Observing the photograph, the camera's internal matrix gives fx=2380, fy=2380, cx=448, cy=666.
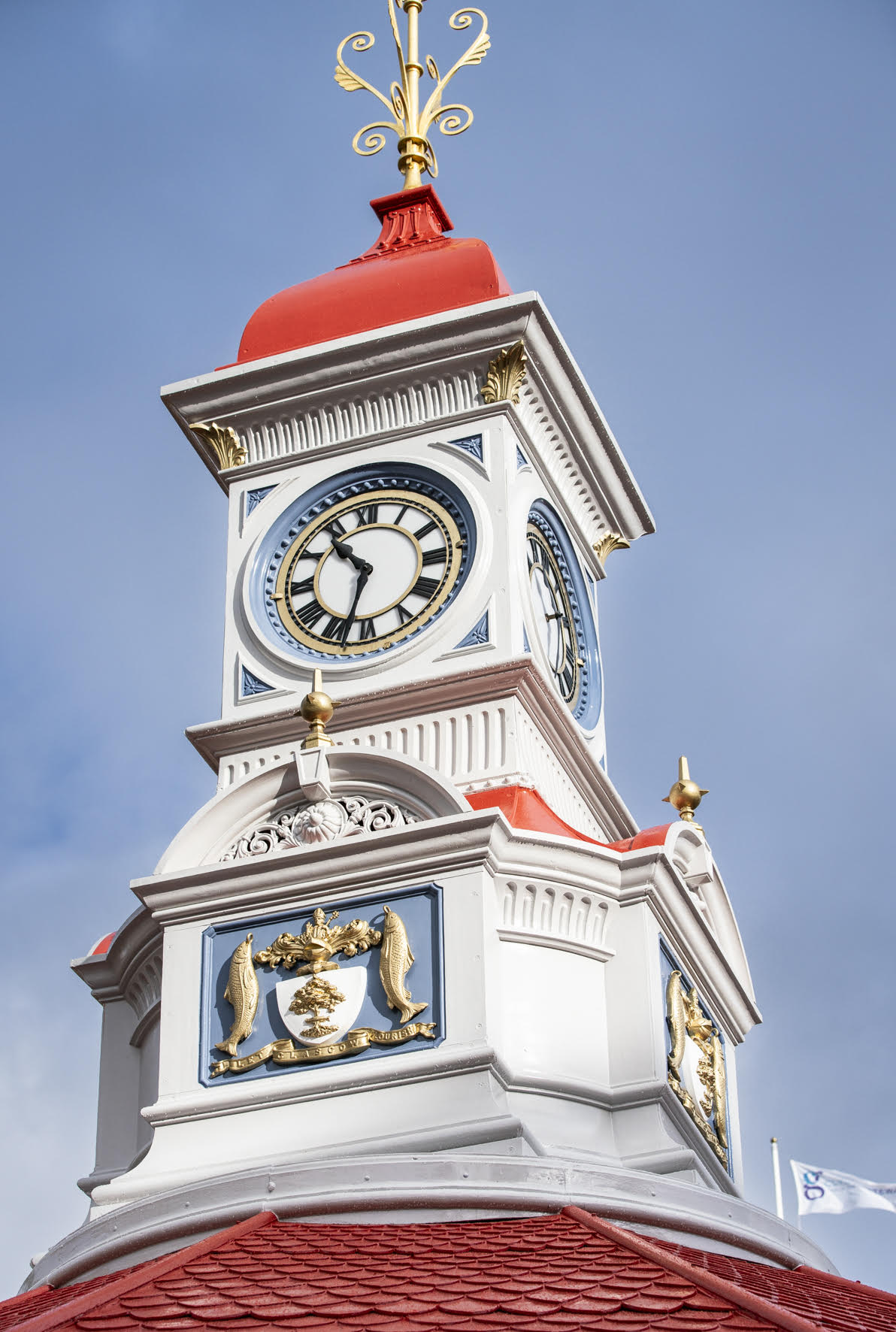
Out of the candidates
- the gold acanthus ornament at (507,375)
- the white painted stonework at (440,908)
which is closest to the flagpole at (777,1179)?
the white painted stonework at (440,908)

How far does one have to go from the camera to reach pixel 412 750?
18.6 meters

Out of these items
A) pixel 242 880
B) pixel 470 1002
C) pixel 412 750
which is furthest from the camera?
pixel 412 750

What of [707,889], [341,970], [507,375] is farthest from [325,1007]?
[507,375]

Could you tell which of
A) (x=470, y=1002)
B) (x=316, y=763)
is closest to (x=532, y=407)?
(x=316, y=763)

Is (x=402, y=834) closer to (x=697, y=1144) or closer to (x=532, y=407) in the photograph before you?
(x=697, y=1144)

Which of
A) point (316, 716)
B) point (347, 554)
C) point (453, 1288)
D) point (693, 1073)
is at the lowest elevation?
point (453, 1288)

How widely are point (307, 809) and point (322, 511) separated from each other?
3785mm

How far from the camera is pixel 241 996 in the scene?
16.6 m

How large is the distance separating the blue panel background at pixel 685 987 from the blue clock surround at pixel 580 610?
3.08 meters

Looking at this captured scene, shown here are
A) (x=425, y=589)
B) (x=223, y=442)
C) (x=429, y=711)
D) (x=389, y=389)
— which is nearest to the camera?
(x=429, y=711)

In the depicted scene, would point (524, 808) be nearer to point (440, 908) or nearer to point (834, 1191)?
point (440, 908)

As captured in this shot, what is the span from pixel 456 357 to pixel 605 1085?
681cm

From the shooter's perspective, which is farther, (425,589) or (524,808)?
(425,589)

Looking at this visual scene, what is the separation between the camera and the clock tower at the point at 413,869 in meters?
15.5
